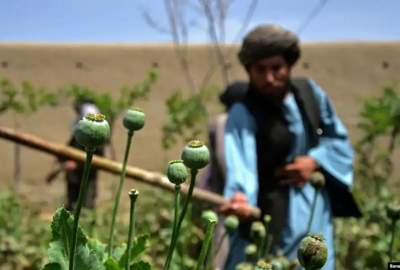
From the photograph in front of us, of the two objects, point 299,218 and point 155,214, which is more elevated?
point 299,218

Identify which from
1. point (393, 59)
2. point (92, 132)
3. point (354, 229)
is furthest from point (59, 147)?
point (393, 59)

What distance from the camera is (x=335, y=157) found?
6.98 feet

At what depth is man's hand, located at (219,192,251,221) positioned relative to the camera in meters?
1.54

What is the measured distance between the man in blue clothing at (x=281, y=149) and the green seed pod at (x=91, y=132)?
4.92 feet

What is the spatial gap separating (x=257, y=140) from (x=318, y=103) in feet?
0.75

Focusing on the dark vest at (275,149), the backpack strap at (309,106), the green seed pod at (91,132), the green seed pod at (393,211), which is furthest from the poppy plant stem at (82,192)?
the backpack strap at (309,106)

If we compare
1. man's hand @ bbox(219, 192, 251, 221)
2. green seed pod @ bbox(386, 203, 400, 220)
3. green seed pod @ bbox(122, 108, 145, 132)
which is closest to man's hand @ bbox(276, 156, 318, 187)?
man's hand @ bbox(219, 192, 251, 221)

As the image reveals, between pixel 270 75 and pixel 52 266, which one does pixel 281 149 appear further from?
pixel 52 266

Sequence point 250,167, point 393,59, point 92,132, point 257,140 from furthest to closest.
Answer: point 393,59 → point 257,140 → point 250,167 → point 92,132

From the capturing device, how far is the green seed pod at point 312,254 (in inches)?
18.3

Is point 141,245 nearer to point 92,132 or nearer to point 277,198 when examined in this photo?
point 92,132

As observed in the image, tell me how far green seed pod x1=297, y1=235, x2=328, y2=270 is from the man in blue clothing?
1.47 meters

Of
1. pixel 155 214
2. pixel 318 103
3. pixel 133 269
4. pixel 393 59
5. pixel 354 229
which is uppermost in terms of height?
pixel 133 269

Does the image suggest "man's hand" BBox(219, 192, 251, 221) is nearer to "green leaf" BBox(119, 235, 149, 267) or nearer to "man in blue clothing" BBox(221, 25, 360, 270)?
"man in blue clothing" BBox(221, 25, 360, 270)
